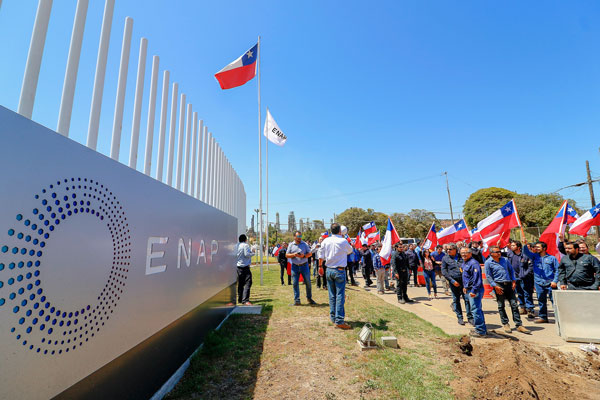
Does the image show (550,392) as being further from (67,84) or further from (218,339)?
(67,84)

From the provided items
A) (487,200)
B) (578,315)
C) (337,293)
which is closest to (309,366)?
(337,293)

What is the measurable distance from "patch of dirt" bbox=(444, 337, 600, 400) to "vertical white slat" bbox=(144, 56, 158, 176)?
4.99 meters

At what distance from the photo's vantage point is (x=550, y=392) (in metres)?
3.22

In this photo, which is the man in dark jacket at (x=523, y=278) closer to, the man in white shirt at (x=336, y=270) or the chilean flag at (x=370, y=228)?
the man in white shirt at (x=336, y=270)

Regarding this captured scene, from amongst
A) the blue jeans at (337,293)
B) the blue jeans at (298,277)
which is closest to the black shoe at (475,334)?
the blue jeans at (337,293)

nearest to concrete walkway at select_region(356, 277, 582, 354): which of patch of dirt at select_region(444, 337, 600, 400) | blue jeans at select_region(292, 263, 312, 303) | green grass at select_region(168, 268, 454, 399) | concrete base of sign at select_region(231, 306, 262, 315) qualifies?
green grass at select_region(168, 268, 454, 399)

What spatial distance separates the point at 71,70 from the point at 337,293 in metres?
5.75

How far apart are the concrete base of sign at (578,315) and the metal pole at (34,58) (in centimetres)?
880

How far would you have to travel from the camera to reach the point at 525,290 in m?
8.06

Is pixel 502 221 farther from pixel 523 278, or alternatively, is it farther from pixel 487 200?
pixel 487 200

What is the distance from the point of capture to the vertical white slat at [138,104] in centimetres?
345

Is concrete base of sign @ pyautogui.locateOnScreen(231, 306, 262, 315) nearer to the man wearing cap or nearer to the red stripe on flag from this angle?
the man wearing cap

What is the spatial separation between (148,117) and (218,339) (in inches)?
154

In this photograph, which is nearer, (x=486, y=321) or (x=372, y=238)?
(x=486, y=321)
